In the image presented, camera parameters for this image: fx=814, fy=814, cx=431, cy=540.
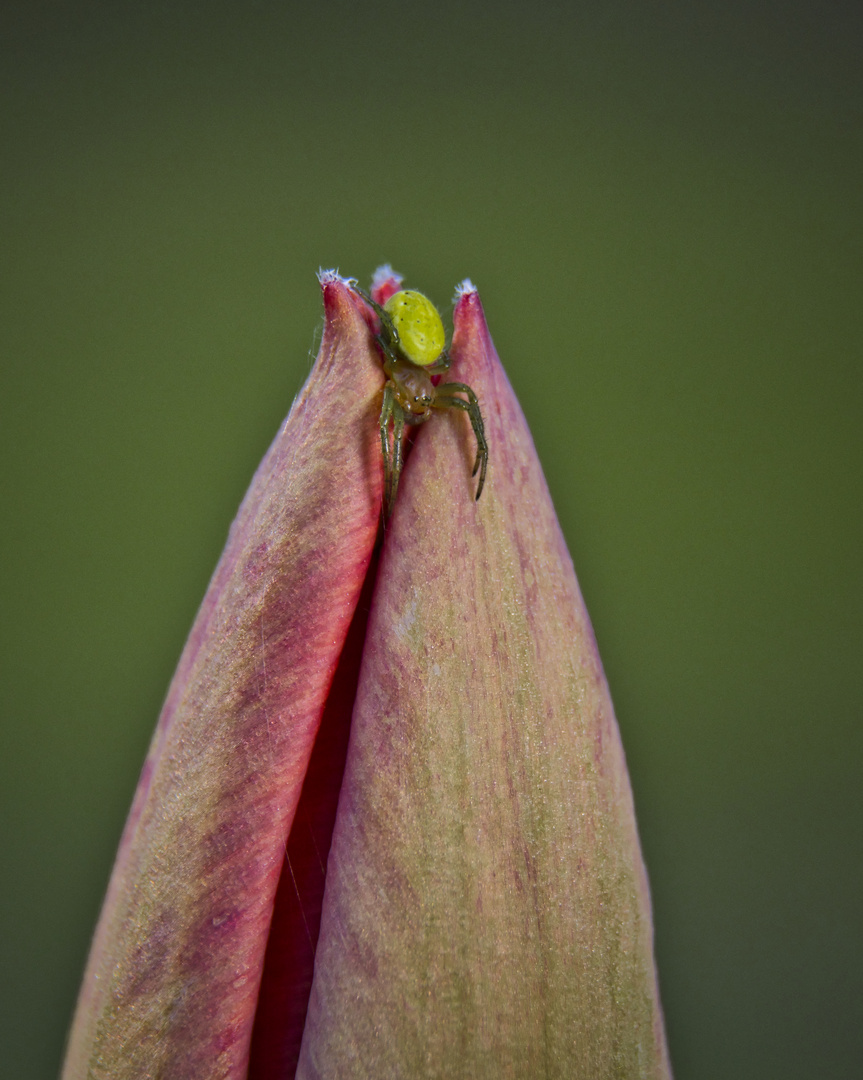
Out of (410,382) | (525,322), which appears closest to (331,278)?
(410,382)

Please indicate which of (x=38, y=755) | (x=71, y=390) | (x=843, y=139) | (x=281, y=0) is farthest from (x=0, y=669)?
(x=843, y=139)

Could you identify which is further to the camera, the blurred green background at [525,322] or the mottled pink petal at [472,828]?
the blurred green background at [525,322]

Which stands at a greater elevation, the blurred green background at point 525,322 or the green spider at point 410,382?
the blurred green background at point 525,322

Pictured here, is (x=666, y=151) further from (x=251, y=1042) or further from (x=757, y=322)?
(x=251, y=1042)

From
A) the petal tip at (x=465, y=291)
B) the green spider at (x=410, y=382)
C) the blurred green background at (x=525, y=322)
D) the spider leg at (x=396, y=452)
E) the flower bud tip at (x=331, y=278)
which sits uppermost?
the blurred green background at (x=525, y=322)

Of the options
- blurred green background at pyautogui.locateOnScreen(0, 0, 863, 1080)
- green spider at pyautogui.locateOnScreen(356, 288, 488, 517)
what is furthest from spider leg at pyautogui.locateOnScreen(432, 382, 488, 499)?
blurred green background at pyautogui.locateOnScreen(0, 0, 863, 1080)

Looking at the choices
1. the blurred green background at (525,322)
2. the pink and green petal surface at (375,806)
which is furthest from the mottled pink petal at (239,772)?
the blurred green background at (525,322)

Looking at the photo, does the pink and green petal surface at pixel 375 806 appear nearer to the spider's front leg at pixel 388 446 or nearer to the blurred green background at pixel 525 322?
the spider's front leg at pixel 388 446
